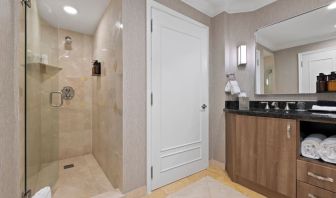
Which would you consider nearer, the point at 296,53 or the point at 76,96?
the point at 296,53

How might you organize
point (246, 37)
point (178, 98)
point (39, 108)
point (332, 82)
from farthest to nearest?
point (246, 37) < point (178, 98) < point (39, 108) < point (332, 82)

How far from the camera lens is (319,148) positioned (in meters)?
1.28

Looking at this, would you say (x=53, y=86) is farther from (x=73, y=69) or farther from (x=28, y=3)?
(x=28, y=3)

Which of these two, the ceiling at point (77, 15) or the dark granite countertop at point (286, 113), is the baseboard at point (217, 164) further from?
the ceiling at point (77, 15)

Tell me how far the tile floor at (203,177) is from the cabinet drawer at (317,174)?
0.51 metres

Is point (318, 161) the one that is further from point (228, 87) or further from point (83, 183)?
point (83, 183)

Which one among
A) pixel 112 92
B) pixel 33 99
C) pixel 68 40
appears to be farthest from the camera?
pixel 68 40

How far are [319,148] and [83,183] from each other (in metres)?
2.49

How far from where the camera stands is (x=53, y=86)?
2.06m

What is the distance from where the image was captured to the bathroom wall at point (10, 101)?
86cm

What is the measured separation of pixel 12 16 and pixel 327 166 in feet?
8.26

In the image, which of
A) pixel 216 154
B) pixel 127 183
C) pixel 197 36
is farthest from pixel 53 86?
pixel 216 154

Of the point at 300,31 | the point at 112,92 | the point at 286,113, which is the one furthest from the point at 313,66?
the point at 112,92

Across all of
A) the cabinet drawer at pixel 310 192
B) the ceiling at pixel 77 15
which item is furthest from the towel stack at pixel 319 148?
the ceiling at pixel 77 15
